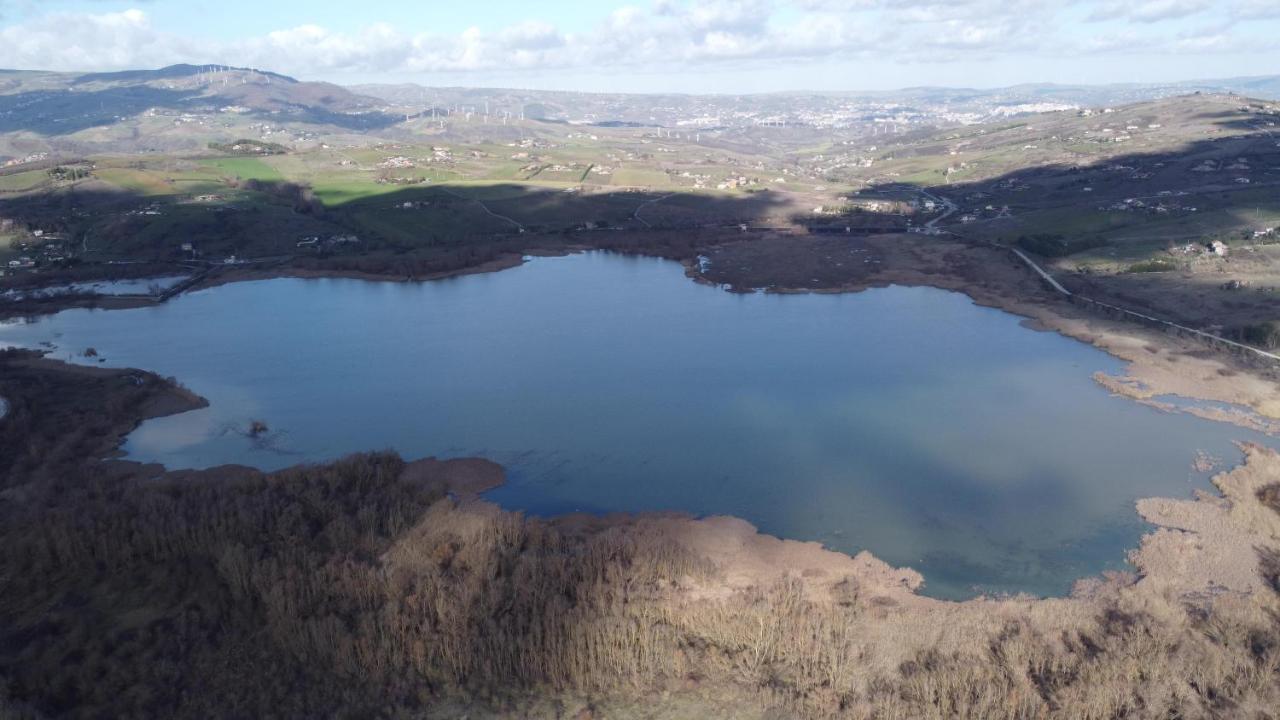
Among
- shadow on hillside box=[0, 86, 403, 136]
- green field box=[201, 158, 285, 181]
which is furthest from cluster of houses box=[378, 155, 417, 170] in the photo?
shadow on hillside box=[0, 86, 403, 136]

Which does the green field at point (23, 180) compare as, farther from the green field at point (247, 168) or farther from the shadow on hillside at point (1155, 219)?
the shadow on hillside at point (1155, 219)

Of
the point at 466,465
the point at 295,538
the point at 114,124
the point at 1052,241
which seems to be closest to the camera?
the point at 295,538

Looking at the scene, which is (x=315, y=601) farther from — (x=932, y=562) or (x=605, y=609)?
(x=932, y=562)

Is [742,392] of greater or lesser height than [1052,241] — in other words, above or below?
Answer: below

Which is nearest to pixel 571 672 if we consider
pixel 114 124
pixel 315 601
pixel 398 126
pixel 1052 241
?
pixel 315 601

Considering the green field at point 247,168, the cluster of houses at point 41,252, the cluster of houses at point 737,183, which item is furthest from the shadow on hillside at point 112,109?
the cluster of houses at point 737,183

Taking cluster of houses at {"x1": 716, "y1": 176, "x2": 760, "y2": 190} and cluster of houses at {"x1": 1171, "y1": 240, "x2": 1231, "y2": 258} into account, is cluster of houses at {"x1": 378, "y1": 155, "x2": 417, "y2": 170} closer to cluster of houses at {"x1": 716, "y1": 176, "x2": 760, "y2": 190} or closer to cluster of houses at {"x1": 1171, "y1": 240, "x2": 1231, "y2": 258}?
cluster of houses at {"x1": 716, "y1": 176, "x2": 760, "y2": 190}

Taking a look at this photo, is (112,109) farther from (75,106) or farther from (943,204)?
(943,204)
